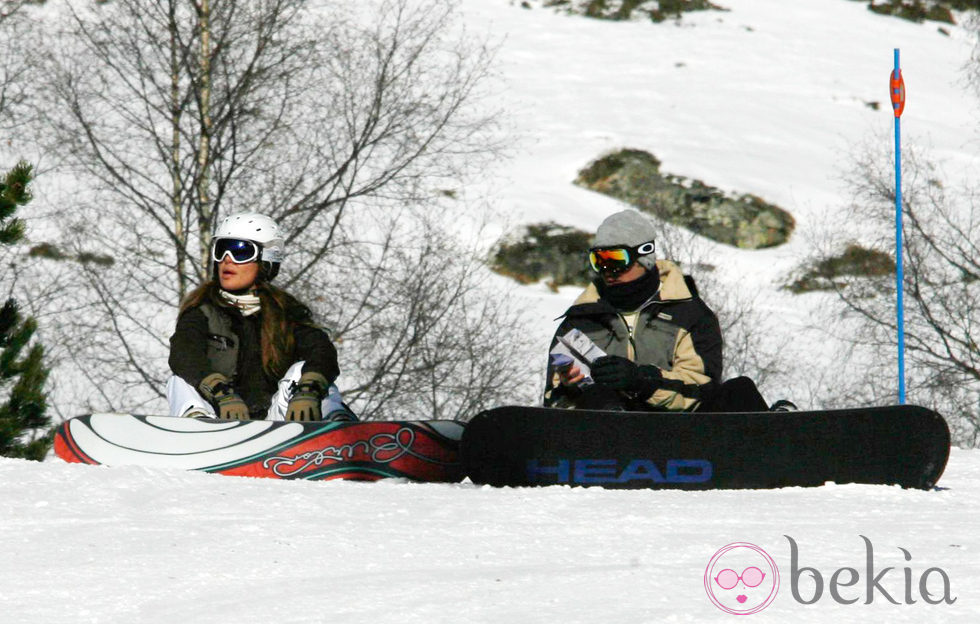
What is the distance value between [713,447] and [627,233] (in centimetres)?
103

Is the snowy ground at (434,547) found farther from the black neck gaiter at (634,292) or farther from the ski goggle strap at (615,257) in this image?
the ski goggle strap at (615,257)

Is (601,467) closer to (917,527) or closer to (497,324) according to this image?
(917,527)

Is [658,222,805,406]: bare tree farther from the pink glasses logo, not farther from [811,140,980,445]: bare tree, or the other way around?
the pink glasses logo

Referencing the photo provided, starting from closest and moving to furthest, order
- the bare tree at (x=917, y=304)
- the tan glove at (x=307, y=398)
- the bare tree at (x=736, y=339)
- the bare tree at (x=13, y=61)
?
the tan glove at (x=307, y=398) < the bare tree at (x=13, y=61) < the bare tree at (x=917, y=304) < the bare tree at (x=736, y=339)

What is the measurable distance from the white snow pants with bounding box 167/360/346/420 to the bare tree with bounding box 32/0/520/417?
6.17 meters

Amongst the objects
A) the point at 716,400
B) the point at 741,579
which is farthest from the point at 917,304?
the point at 741,579

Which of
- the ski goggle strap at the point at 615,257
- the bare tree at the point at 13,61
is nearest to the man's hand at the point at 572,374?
the ski goggle strap at the point at 615,257

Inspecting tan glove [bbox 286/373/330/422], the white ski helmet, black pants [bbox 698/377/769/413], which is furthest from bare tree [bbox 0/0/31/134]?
black pants [bbox 698/377/769/413]

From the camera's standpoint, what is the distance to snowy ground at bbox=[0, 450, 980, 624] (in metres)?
2.84

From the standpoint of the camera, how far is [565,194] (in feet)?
81.8

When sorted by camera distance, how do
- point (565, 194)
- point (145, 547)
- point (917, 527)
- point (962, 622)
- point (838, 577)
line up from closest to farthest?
point (962, 622), point (838, 577), point (145, 547), point (917, 527), point (565, 194)

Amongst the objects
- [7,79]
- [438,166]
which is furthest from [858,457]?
[7,79]

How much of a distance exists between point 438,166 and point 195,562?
9.48 metres

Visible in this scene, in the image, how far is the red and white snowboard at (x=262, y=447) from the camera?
5102mm
